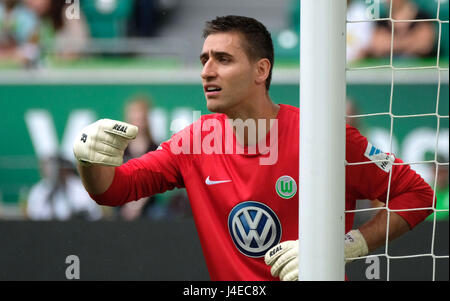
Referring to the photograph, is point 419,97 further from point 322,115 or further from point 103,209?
point 322,115

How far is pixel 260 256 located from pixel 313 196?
0.57m

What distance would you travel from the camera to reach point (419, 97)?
17.9 ft

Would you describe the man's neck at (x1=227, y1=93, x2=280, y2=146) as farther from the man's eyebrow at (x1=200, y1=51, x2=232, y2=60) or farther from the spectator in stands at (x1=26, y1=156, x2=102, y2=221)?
the spectator in stands at (x1=26, y1=156, x2=102, y2=221)

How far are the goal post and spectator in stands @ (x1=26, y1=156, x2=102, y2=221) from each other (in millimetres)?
3098

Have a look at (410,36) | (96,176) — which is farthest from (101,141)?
(410,36)

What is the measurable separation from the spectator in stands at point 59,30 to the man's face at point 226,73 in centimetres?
356

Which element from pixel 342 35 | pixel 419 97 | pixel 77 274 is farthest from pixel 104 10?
pixel 342 35

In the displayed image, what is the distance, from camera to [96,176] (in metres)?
2.31

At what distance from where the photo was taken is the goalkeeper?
2438 millimetres

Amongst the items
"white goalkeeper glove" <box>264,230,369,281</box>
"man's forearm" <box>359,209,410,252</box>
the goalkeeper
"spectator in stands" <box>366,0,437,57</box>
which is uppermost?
"spectator in stands" <box>366,0,437,57</box>

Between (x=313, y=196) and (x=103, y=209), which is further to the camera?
(x=103, y=209)

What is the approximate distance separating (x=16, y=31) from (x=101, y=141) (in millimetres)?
4224

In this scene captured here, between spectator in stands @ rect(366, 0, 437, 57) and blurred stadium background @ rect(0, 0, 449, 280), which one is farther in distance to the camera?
spectator in stands @ rect(366, 0, 437, 57)

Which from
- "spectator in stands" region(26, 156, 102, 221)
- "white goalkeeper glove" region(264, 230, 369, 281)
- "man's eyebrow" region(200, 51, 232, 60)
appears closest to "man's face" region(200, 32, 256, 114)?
"man's eyebrow" region(200, 51, 232, 60)
